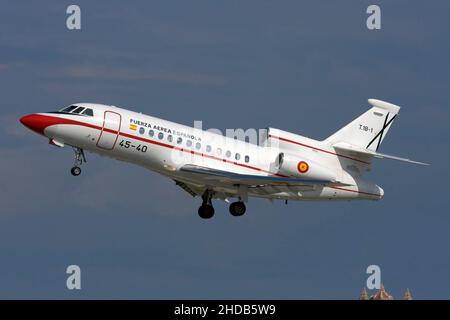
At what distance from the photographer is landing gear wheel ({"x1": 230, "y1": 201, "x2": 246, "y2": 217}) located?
4644cm

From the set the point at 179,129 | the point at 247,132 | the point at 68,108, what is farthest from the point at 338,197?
the point at 68,108

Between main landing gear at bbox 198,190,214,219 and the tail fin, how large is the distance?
570cm

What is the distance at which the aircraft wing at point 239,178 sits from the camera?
43.9 meters

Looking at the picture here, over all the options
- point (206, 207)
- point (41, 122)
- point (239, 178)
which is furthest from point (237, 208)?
point (41, 122)

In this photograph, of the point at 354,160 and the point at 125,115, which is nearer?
the point at 125,115

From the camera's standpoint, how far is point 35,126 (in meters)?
43.4

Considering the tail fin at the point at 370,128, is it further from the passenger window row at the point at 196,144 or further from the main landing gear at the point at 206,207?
the main landing gear at the point at 206,207

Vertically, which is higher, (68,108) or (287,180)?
(68,108)

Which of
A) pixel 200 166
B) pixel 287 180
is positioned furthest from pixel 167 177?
pixel 287 180

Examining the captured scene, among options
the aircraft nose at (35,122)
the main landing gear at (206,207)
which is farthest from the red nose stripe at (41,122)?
the main landing gear at (206,207)

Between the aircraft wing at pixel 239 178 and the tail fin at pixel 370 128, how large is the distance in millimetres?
3578

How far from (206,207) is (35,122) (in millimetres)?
8568

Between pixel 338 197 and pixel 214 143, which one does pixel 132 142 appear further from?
pixel 338 197

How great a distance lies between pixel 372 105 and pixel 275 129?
5.24 metres
